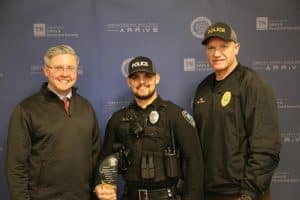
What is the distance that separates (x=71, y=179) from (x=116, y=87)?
35.0 inches

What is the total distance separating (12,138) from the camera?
6.86 ft

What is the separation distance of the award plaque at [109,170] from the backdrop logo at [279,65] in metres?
1.45

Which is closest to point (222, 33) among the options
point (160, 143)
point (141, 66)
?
point (141, 66)

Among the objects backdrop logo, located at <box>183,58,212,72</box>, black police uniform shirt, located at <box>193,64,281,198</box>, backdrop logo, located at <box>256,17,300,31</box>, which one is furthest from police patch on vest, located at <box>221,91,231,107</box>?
backdrop logo, located at <box>256,17,300,31</box>

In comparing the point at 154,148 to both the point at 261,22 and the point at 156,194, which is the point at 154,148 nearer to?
the point at 156,194

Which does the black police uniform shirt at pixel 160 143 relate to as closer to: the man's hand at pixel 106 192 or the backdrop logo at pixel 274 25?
the man's hand at pixel 106 192

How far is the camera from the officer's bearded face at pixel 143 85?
7.16ft

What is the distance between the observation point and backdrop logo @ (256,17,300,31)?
9.50ft

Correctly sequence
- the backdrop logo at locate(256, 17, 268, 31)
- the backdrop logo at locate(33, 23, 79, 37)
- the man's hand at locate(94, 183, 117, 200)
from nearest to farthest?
the man's hand at locate(94, 183, 117, 200)
the backdrop logo at locate(33, 23, 79, 37)
the backdrop logo at locate(256, 17, 268, 31)

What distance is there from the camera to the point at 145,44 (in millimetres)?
2850

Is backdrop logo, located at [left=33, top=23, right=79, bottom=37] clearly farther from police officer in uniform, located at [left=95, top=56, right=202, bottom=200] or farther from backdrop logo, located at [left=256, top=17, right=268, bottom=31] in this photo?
backdrop logo, located at [left=256, top=17, right=268, bottom=31]

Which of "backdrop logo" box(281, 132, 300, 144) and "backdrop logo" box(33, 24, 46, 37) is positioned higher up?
"backdrop logo" box(33, 24, 46, 37)

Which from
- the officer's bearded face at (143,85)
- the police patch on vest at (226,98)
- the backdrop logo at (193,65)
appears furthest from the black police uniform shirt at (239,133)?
the backdrop logo at (193,65)

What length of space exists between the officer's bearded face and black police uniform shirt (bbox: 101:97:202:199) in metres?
0.08
